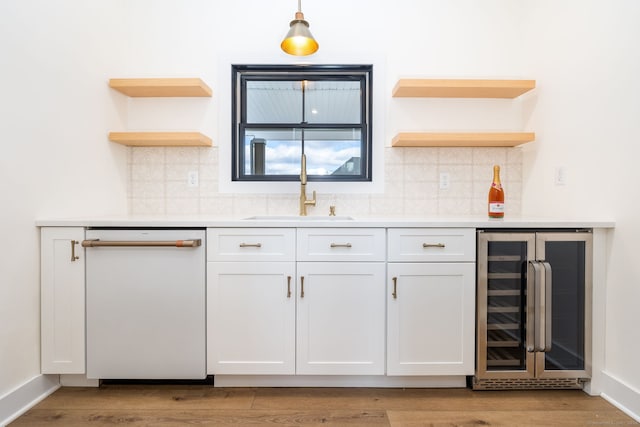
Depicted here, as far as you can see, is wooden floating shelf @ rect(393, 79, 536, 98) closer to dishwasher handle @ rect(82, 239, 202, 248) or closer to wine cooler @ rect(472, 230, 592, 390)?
wine cooler @ rect(472, 230, 592, 390)

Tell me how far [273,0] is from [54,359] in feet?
8.23

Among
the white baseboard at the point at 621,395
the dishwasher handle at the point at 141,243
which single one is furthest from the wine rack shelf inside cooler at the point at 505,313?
the dishwasher handle at the point at 141,243

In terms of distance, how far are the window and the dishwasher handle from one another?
2.78 feet

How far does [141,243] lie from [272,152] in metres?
1.14

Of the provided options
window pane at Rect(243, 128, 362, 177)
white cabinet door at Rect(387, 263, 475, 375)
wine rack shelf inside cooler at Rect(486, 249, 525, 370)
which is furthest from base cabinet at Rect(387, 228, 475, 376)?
window pane at Rect(243, 128, 362, 177)

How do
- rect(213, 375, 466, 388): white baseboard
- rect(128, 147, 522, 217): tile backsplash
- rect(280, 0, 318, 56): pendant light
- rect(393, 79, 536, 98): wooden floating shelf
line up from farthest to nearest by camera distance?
rect(128, 147, 522, 217): tile backsplash → rect(393, 79, 536, 98): wooden floating shelf → rect(280, 0, 318, 56): pendant light → rect(213, 375, 466, 388): white baseboard

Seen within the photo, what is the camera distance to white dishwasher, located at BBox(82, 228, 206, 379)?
1791 millimetres

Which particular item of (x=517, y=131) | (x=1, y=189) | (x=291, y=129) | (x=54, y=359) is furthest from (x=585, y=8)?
(x=54, y=359)

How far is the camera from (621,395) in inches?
66.4

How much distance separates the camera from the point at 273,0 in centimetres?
244

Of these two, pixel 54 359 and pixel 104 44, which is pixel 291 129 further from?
pixel 54 359

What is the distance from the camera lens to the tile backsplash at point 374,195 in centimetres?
248

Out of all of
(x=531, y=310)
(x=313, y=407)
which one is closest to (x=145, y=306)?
(x=313, y=407)

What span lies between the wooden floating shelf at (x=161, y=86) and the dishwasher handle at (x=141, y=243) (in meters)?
1.05
